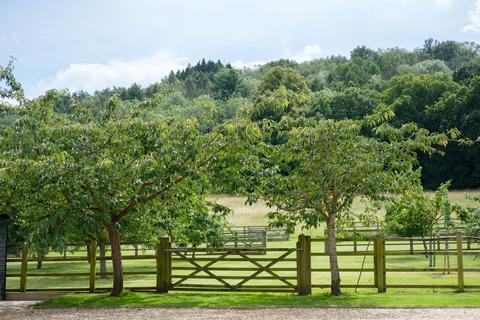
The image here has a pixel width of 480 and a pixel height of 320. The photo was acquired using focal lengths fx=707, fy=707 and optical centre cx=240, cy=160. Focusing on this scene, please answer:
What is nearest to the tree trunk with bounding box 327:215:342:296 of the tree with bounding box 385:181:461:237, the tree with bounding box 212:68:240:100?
the tree with bounding box 385:181:461:237

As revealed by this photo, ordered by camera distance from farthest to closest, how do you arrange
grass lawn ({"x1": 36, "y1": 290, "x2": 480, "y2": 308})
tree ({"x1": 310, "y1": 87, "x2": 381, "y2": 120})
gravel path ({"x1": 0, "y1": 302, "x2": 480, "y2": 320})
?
tree ({"x1": 310, "y1": 87, "x2": 381, "y2": 120}) → grass lawn ({"x1": 36, "y1": 290, "x2": 480, "y2": 308}) → gravel path ({"x1": 0, "y1": 302, "x2": 480, "y2": 320})

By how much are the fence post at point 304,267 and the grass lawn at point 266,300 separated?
15.2 inches

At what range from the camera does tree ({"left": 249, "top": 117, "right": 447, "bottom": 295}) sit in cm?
1811

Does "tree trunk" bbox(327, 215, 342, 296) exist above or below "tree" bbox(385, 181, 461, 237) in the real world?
below

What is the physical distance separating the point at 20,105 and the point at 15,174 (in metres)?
3.62

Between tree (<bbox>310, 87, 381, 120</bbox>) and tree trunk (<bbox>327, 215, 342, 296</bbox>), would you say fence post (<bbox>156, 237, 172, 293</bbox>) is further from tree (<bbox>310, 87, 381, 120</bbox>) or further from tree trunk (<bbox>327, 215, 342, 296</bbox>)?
tree (<bbox>310, 87, 381, 120</bbox>)

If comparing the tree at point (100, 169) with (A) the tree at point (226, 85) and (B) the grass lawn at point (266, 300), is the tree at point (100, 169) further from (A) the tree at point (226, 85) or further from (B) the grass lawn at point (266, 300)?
(A) the tree at point (226, 85)

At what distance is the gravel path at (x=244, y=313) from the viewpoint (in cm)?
1548

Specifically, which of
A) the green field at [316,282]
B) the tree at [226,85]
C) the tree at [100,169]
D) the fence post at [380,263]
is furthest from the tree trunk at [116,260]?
the tree at [226,85]

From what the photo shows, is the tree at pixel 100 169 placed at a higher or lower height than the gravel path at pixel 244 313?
higher

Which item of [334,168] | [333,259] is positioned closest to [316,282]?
[333,259]

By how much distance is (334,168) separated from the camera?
17984 mm

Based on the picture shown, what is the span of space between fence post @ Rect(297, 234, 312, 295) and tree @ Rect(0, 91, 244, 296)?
10.7ft

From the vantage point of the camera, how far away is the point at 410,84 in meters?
83.6
